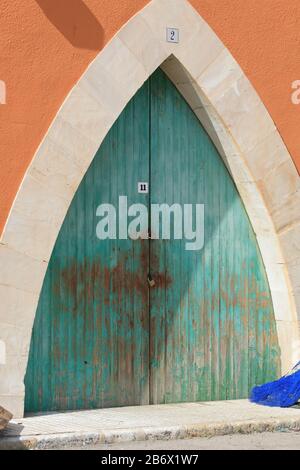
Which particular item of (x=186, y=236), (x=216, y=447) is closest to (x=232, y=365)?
(x=186, y=236)

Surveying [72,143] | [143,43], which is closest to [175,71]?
[143,43]

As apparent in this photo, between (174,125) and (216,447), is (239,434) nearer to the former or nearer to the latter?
(216,447)

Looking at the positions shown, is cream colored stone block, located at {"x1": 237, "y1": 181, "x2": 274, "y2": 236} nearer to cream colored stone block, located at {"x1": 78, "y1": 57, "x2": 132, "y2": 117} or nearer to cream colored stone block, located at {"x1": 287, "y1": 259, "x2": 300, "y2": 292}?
cream colored stone block, located at {"x1": 287, "y1": 259, "x2": 300, "y2": 292}

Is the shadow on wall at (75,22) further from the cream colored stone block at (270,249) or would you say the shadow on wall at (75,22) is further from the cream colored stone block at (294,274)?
the cream colored stone block at (294,274)

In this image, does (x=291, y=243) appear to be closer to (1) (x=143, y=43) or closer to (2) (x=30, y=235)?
(1) (x=143, y=43)

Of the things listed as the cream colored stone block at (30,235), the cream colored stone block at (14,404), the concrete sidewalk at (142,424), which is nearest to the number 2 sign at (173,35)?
the cream colored stone block at (30,235)

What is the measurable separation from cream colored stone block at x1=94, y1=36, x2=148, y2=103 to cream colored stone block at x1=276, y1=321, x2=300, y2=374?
2.88 m

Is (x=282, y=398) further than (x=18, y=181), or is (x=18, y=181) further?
(x=282, y=398)

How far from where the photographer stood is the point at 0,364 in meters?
10.9

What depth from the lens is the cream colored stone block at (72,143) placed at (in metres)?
11.3

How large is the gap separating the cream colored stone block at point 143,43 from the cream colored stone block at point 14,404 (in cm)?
331

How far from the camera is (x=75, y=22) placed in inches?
449

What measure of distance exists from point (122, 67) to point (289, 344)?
3.30m

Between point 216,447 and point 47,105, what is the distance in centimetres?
342
